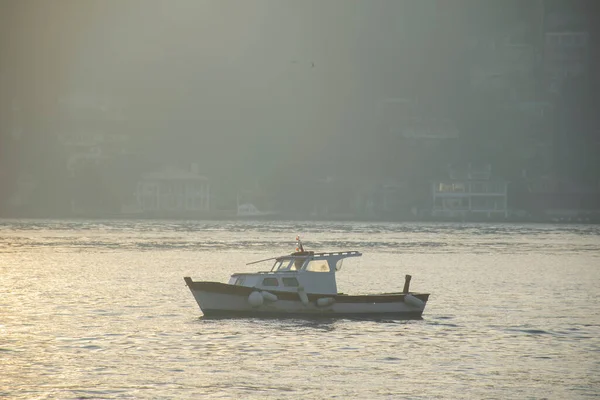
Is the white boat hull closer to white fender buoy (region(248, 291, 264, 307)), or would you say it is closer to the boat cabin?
white fender buoy (region(248, 291, 264, 307))

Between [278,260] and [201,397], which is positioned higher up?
[278,260]

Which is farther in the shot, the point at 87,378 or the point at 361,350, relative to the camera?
the point at 361,350

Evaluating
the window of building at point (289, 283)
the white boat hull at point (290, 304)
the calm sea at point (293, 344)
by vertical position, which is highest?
the window of building at point (289, 283)

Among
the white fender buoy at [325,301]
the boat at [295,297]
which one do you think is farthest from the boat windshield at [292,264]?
the white fender buoy at [325,301]

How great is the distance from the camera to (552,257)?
146000mm

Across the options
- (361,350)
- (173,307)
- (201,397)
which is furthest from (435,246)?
(201,397)

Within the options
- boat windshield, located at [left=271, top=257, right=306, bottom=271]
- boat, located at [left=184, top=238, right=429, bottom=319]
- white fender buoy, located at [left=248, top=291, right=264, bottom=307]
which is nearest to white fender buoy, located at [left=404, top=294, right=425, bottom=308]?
boat, located at [left=184, top=238, right=429, bottom=319]

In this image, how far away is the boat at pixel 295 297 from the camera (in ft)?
211

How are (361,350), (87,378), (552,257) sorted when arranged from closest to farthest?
(87,378) → (361,350) → (552,257)

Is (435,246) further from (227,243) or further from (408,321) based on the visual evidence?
(408,321)

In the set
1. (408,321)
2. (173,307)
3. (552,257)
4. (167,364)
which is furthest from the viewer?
(552,257)

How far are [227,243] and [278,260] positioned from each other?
4310 inches

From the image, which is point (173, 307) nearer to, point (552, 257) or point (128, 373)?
point (128, 373)

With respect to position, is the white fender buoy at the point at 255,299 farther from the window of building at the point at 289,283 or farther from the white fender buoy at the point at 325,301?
the white fender buoy at the point at 325,301
